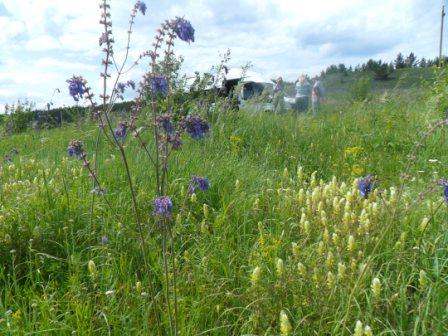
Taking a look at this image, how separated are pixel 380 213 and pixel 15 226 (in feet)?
7.40

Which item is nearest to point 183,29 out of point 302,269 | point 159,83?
point 159,83

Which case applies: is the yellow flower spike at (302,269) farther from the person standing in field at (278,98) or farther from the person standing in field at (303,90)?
the person standing in field at (303,90)

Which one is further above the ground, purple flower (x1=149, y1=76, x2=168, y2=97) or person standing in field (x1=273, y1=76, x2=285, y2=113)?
purple flower (x1=149, y1=76, x2=168, y2=97)

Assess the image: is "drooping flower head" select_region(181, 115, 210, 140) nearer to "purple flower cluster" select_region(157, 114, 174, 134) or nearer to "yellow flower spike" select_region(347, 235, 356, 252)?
"purple flower cluster" select_region(157, 114, 174, 134)

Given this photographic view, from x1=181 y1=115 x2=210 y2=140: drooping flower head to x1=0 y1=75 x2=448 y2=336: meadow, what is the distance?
281mm

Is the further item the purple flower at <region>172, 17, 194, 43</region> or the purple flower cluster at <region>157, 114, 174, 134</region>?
the purple flower at <region>172, 17, 194, 43</region>

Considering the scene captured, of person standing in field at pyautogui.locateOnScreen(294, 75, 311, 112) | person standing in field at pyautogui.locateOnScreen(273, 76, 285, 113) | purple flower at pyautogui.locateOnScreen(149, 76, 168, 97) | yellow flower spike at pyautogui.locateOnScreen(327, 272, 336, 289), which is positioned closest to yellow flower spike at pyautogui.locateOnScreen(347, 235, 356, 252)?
yellow flower spike at pyautogui.locateOnScreen(327, 272, 336, 289)

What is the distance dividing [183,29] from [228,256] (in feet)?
4.12

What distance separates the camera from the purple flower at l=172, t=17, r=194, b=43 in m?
2.13

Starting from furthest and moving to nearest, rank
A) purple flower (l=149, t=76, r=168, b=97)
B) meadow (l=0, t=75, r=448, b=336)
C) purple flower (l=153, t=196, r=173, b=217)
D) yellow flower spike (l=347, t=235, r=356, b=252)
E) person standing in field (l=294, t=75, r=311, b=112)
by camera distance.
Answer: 1. person standing in field (l=294, t=75, r=311, b=112)
2. yellow flower spike (l=347, t=235, r=356, b=252)
3. meadow (l=0, t=75, r=448, b=336)
4. purple flower (l=149, t=76, r=168, b=97)
5. purple flower (l=153, t=196, r=173, b=217)

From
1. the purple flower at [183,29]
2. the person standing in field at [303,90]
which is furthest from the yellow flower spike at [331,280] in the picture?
the person standing in field at [303,90]

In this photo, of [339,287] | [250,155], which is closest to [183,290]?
[339,287]

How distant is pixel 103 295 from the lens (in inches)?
97.5

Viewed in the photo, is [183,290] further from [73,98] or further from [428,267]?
[428,267]
